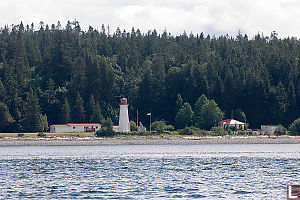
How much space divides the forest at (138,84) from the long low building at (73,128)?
11.0ft

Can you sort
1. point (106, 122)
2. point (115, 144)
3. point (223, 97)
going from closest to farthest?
point (115, 144) < point (106, 122) < point (223, 97)

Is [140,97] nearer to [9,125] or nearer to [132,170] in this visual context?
[9,125]

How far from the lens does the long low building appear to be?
121938 millimetres

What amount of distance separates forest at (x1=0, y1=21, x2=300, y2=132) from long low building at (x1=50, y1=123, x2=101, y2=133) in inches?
132

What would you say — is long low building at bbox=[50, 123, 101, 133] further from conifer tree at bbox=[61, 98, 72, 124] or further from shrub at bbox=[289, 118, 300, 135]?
shrub at bbox=[289, 118, 300, 135]

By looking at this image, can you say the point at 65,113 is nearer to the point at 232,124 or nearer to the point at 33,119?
the point at 33,119

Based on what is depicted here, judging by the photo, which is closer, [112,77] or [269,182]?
[269,182]

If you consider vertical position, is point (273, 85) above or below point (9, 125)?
above

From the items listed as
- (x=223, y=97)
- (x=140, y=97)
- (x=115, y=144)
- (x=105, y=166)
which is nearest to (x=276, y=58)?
(x=223, y=97)

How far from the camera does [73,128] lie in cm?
12275

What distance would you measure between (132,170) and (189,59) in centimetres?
10281

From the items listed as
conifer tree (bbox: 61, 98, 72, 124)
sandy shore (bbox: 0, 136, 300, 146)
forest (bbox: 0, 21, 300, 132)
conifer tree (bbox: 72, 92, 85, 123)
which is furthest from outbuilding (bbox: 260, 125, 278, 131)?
conifer tree (bbox: 61, 98, 72, 124)

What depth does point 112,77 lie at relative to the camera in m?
142

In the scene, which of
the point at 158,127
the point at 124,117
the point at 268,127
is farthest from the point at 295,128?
the point at 124,117
